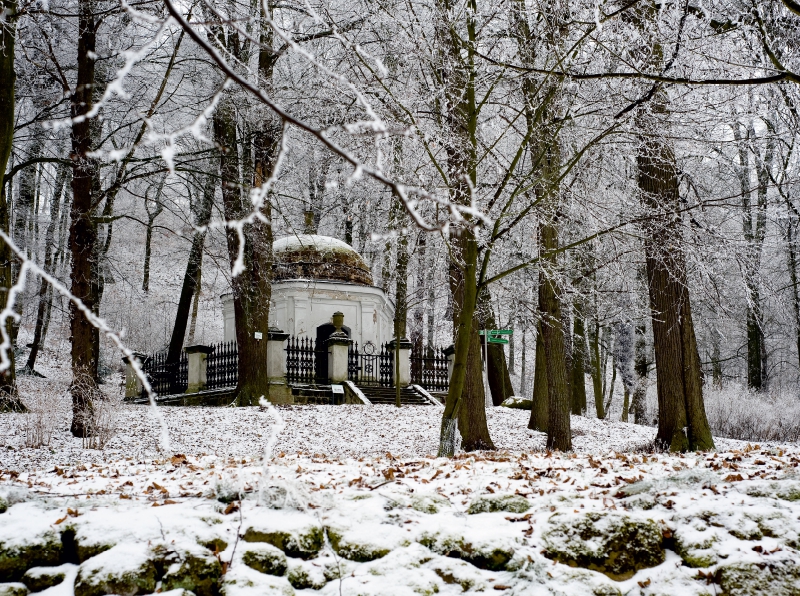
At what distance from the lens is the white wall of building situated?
74.2ft

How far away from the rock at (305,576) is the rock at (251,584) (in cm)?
8

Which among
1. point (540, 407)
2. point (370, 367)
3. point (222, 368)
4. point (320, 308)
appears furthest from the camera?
point (320, 308)

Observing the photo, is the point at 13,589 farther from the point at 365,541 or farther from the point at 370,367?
the point at 370,367

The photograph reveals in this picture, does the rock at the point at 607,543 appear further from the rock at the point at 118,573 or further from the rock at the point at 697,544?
the rock at the point at 118,573

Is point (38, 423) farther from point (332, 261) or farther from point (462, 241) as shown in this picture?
point (332, 261)

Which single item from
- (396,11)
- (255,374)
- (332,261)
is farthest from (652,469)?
(332,261)

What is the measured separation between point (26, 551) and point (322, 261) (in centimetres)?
1953

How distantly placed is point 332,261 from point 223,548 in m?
19.6

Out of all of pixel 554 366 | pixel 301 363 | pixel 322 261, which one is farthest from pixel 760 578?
pixel 322 261

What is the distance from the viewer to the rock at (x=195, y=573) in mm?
3830

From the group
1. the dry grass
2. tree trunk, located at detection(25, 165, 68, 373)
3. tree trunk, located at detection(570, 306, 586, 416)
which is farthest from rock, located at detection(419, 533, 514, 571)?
tree trunk, located at detection(25, 165, 68, 373)

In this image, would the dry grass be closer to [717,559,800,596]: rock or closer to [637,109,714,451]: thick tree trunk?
[637,109,714,451]: thick tree trunk

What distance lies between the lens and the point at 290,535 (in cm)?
438

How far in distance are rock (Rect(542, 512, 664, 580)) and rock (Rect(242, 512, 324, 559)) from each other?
4.98 feet
